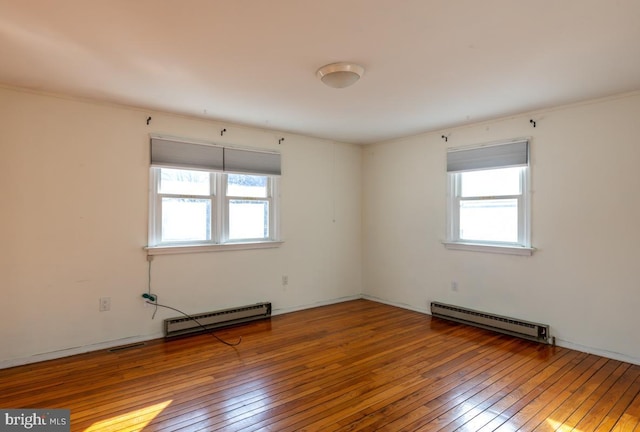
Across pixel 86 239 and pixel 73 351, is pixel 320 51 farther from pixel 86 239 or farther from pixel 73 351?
pixel 73 351

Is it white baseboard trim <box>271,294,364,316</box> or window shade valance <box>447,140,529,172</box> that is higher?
window shade valance <box>447,140,529,172</box>

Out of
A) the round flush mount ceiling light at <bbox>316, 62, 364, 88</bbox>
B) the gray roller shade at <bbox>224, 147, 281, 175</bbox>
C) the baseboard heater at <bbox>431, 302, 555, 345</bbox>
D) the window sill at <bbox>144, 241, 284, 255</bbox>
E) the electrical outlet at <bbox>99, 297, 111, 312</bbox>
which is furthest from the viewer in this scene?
the gray roller shade at <bbox>224, 147, 281, 175</bbox>

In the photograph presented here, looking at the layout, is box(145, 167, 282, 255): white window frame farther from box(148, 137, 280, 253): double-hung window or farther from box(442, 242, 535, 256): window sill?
box(442, 242, 535, 256): window sill

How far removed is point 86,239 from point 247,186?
1.82 m

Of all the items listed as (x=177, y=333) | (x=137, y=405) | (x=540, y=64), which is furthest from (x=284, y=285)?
(x=540, y=64)

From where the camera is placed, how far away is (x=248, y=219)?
4.49m

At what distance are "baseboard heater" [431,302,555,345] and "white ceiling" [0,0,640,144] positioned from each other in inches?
89.2

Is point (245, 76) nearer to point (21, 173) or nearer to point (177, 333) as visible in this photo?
point (21, 173)

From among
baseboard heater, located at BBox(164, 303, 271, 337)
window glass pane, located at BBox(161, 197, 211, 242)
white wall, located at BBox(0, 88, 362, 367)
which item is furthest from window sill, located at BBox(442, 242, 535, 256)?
window glass pane, located at BBox(161, 197, 211, 242)

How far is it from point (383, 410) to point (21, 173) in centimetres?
353

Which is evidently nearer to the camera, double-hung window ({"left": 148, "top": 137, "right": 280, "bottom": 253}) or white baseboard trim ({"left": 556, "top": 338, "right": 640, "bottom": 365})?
white baseboard trim ({"left": 556, "top": 338, "right": 640, "bottom": 365})

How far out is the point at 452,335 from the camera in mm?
3834

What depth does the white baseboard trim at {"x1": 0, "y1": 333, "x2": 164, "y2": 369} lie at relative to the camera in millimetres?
3002

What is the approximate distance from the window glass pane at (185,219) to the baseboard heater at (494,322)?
304 centimetres
